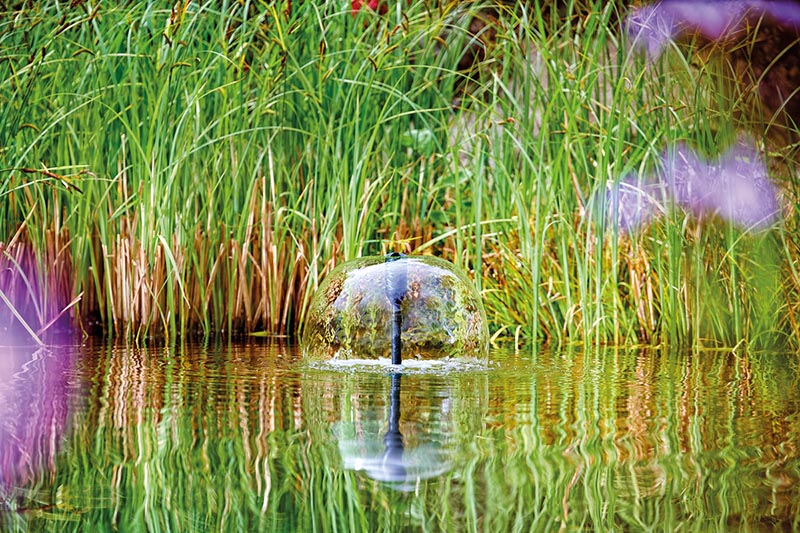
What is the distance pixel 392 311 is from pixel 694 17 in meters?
2.24

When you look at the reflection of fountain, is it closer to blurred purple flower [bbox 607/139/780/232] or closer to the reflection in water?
the reflection in water

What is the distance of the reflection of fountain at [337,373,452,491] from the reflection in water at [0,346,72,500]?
0.52 metres

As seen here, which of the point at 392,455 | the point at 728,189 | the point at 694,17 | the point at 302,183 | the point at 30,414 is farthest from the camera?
the point at 302,183

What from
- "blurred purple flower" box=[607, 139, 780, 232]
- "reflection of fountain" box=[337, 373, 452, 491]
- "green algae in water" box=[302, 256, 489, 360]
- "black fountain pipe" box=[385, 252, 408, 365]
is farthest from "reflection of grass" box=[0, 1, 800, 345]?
"reflection of fountain" box=[337, 373, 452, 491]

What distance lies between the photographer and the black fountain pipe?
10.5 ft

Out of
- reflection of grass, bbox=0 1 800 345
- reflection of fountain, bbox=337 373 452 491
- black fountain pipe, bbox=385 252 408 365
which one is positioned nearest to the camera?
reflection of fountain, bbox=337 373 452 491

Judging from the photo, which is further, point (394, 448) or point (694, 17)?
point (694, 17)

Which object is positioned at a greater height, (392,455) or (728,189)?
(728,189)

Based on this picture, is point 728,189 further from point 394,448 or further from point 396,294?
point 394,448

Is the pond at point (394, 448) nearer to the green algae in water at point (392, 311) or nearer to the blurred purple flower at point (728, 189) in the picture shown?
the green algae in water at point (392, 311)

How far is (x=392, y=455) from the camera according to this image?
6.21ft

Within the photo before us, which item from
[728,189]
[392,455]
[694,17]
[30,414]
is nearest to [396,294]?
[30,414]

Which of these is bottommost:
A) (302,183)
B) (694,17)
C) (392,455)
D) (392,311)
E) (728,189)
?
(392,455)

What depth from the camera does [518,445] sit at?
79.4 inches
